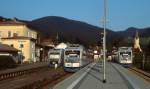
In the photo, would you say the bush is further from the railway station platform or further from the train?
the railway station platform

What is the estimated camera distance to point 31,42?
101m

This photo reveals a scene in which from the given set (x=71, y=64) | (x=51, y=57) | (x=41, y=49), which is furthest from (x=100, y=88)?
(x=41, y=49)

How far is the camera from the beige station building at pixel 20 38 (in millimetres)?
98438

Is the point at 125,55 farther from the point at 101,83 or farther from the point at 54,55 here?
the point at 101,83

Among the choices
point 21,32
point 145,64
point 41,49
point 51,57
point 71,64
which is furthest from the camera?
point 41,49

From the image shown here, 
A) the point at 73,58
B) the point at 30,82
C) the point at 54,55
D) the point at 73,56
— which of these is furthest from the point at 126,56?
the point at 30,82

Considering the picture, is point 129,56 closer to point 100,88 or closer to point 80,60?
point 80,60

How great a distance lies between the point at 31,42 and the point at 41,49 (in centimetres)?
1628

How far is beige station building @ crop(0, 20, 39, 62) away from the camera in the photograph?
98438mm

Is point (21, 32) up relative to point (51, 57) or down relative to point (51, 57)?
up

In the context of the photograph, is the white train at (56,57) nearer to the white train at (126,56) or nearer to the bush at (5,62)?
the bush at (5,62)

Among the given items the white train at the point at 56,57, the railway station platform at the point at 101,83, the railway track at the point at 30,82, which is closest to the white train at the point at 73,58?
the railway track at the point at 30,82

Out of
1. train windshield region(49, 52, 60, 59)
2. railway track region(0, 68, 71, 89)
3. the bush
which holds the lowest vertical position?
railway track region(0, 68, 71, 89)

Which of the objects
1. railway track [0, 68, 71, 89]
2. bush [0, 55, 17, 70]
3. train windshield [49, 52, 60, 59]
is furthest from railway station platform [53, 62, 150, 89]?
train windshield [49, 52, 60, 59]
